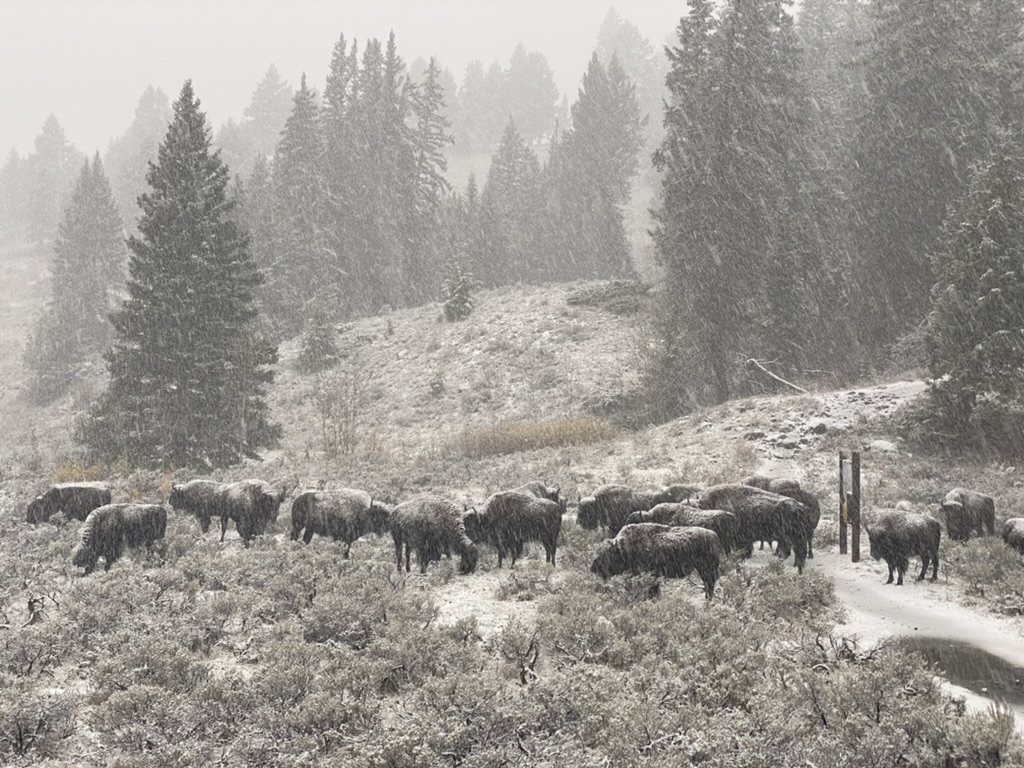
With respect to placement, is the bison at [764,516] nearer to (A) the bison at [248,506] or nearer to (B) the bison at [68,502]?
(A) the bison at [248,506]

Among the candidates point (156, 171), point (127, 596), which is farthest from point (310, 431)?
point (127, 596)

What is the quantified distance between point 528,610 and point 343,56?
64.9 meters

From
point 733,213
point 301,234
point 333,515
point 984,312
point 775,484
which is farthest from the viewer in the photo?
point 301,234

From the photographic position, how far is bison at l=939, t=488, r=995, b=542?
14.4m

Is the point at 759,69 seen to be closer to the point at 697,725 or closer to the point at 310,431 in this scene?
the point at 310,431

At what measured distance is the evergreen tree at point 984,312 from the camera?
68.5 ft

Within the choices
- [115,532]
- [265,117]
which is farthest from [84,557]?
[265,117]

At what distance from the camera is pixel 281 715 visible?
7.19 m

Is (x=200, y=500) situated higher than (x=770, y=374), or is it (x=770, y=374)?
(x=770, y=374)

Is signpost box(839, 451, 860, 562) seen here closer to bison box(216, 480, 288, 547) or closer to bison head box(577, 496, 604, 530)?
bison head box(577, 496, 604, 530)

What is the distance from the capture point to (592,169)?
67188 mm

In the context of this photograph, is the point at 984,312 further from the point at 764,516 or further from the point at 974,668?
the point at 974,668

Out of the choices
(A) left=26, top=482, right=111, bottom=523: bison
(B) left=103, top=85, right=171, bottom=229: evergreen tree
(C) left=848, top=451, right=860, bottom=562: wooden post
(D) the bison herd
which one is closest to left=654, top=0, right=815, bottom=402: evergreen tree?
(D) the bison herd

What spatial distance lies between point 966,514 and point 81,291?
64.1 meters
